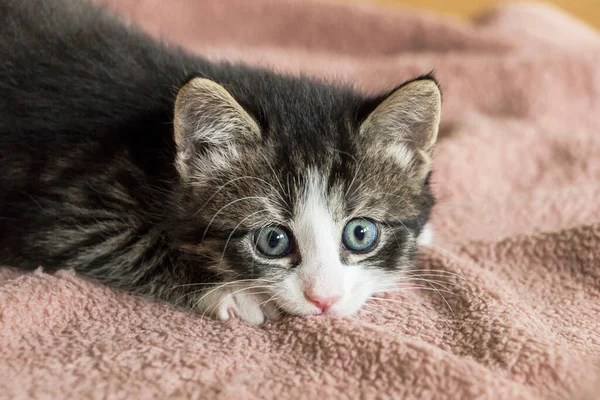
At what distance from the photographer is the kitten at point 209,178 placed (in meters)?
1.49

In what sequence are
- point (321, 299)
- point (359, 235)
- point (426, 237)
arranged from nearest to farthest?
point (321, 299)
point (359, 235)
point (426, 237)

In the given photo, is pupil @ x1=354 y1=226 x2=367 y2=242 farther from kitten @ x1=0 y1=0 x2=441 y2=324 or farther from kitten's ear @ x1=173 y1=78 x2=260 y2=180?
kitten's ear @ x1=173 y1=78 x2=260 y2=180

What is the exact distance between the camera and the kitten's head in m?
1.47

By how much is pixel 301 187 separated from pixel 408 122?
0.33 meters

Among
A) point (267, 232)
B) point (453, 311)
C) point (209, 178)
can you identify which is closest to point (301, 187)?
point (267, 232)

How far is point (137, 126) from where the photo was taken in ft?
5.48

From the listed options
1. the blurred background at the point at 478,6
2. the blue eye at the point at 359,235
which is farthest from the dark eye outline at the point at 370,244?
the blurred background at the point at 478,6

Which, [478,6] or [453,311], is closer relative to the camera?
[453,311]

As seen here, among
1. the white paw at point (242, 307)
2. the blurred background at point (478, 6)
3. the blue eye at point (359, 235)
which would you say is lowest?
the white paw at point (242, 307)

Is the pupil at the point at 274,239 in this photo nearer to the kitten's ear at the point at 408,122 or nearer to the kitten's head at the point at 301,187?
the kitten's head at the point at 301,187

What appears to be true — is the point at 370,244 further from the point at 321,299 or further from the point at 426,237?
the point at 426,237

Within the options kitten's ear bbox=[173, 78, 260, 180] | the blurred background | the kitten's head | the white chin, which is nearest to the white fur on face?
the kitten's head

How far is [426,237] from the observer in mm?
1867

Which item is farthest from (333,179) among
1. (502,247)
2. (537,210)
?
(537,210)
